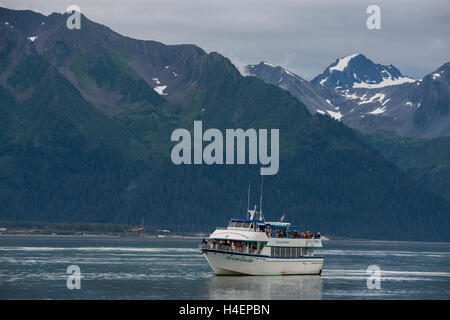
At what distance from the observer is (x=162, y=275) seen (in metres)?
161

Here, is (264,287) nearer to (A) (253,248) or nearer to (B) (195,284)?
(A) (253,248)

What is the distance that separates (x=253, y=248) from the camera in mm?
143500

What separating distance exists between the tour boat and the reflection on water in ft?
5.44

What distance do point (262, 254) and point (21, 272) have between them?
1872 inches

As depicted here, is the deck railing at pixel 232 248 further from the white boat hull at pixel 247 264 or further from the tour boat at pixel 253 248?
the white boat hull at pixel 247 264

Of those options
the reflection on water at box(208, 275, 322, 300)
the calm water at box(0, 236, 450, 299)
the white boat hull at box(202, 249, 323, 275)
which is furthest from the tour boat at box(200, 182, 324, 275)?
the calm water at box(0, 236, 450, 299)

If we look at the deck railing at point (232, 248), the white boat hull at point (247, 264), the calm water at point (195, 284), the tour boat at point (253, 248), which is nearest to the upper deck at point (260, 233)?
the tour boat at point (253, 248)

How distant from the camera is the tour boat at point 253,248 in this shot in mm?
142250

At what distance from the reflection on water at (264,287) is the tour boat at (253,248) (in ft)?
5.44

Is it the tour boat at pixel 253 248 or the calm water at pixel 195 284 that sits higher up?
the tour boat at pixel 253 248

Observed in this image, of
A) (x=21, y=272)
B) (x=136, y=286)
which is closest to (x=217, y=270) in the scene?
(x=136, y=286)

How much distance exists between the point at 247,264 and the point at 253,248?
2775 mm
